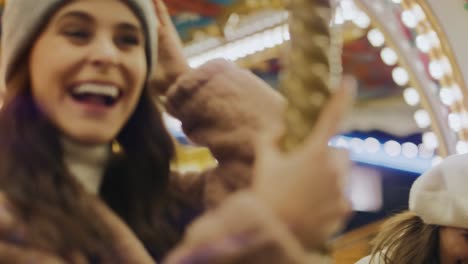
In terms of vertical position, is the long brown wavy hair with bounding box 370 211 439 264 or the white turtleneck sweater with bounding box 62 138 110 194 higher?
the white turtleneck sweater with bounding box 62 138 110 194

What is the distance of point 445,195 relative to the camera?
4.28ft

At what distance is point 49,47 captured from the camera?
65 cm

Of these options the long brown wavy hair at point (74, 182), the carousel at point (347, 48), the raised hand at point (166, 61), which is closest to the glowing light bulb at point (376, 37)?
the carousel at point (347, 48)

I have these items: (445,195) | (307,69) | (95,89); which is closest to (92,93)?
(95,89)

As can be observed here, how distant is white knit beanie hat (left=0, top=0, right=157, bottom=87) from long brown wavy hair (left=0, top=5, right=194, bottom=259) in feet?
0.05

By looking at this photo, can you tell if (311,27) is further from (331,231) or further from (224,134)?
(224,134)

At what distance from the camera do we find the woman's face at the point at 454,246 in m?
1.28

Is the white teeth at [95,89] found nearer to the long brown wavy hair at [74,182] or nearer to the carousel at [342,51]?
the long brown wavy hair at [74,182]

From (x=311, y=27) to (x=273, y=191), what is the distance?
5.4 inches

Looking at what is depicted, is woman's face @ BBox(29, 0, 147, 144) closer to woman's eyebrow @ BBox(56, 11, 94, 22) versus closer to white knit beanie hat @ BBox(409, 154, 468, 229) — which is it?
woman's eyebrow @ BBox(56, 11, 94, 22)

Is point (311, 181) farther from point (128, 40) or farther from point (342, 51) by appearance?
point (342, 51)

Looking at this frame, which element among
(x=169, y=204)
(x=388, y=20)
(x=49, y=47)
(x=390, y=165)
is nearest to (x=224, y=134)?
(x=169, y=204)

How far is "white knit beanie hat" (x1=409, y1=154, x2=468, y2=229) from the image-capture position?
1.28m

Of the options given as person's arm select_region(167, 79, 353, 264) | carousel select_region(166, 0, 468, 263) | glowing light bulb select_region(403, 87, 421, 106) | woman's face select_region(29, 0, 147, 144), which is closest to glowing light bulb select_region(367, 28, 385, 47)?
carousel select_region(166, 0, 468, 263)
